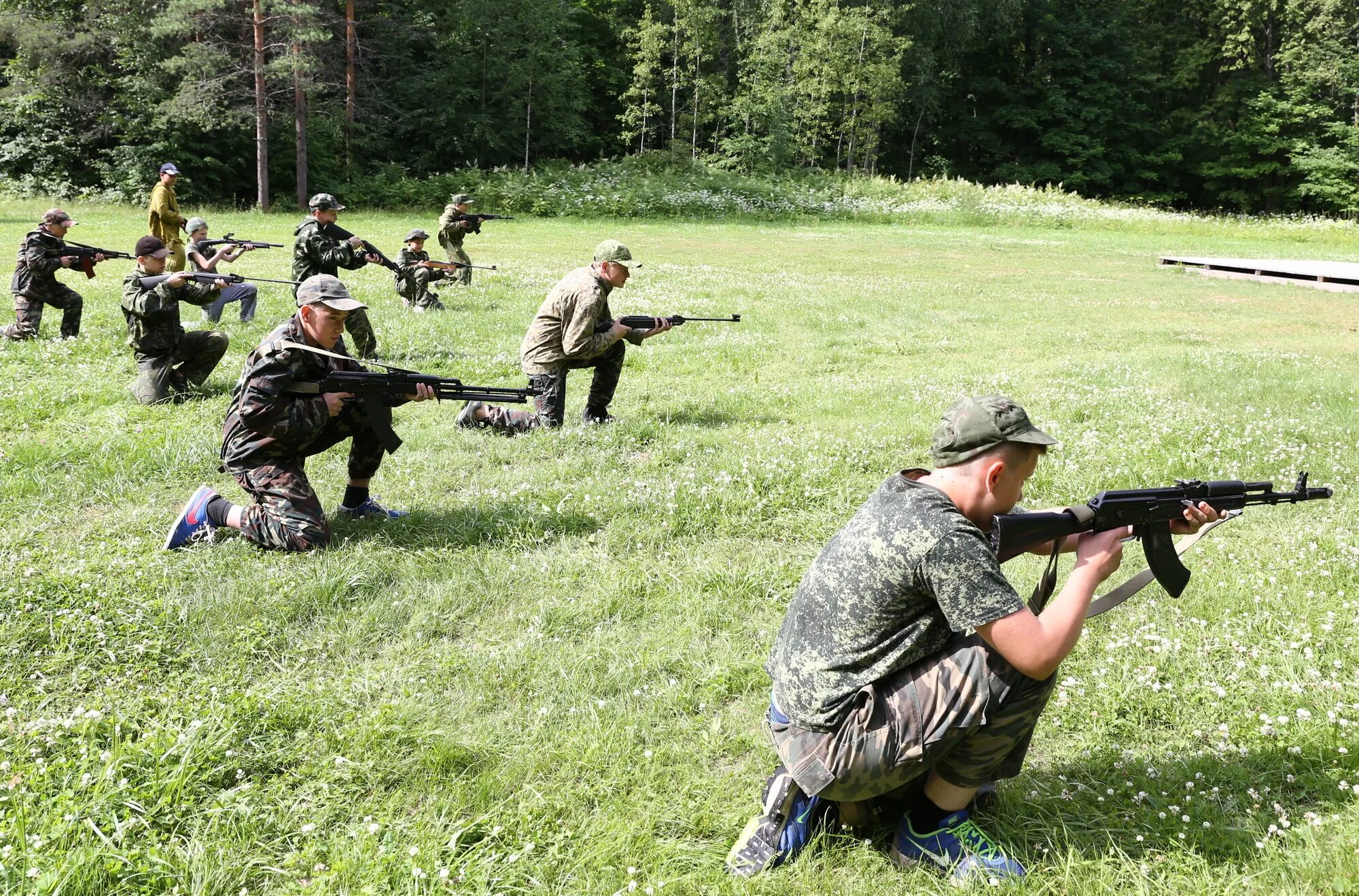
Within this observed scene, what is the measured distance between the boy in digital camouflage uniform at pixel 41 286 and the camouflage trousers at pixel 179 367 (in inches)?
143

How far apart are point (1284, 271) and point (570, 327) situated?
2179cm

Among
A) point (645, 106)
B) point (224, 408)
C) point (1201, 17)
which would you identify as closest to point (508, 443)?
point (224, 408)

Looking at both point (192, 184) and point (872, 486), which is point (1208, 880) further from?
point (192, 184)

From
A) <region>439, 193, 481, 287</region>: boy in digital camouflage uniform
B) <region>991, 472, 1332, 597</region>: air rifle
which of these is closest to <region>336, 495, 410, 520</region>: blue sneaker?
<region>991, 472, 1332, 597</region>: air rifle

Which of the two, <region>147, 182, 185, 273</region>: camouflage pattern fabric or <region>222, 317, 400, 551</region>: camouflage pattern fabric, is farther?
<region>147, 182, 185, 273</region>: camouflage pattern fabric

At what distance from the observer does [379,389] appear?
6.41 m

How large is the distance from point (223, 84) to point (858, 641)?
44.6 m

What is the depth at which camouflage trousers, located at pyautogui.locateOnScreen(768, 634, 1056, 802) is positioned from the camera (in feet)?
10.4

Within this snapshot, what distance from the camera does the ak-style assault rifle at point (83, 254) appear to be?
12.5 meters

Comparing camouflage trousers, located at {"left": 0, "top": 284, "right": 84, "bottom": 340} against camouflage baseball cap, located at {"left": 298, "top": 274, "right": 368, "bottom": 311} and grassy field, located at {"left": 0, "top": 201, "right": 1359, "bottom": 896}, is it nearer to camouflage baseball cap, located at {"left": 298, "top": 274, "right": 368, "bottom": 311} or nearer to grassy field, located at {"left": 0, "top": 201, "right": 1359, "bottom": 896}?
grassy field, located at {"left": 0, "top": 201, "right": 1359, "bottom": 896}

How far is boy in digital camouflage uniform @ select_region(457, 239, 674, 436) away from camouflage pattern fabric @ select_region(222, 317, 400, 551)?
2.65m

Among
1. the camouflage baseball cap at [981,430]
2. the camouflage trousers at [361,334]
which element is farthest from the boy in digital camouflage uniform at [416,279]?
the camouflage baseball cap at [981,430]

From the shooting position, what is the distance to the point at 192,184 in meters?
39.4

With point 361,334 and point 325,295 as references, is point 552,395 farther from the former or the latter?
point 361,334
